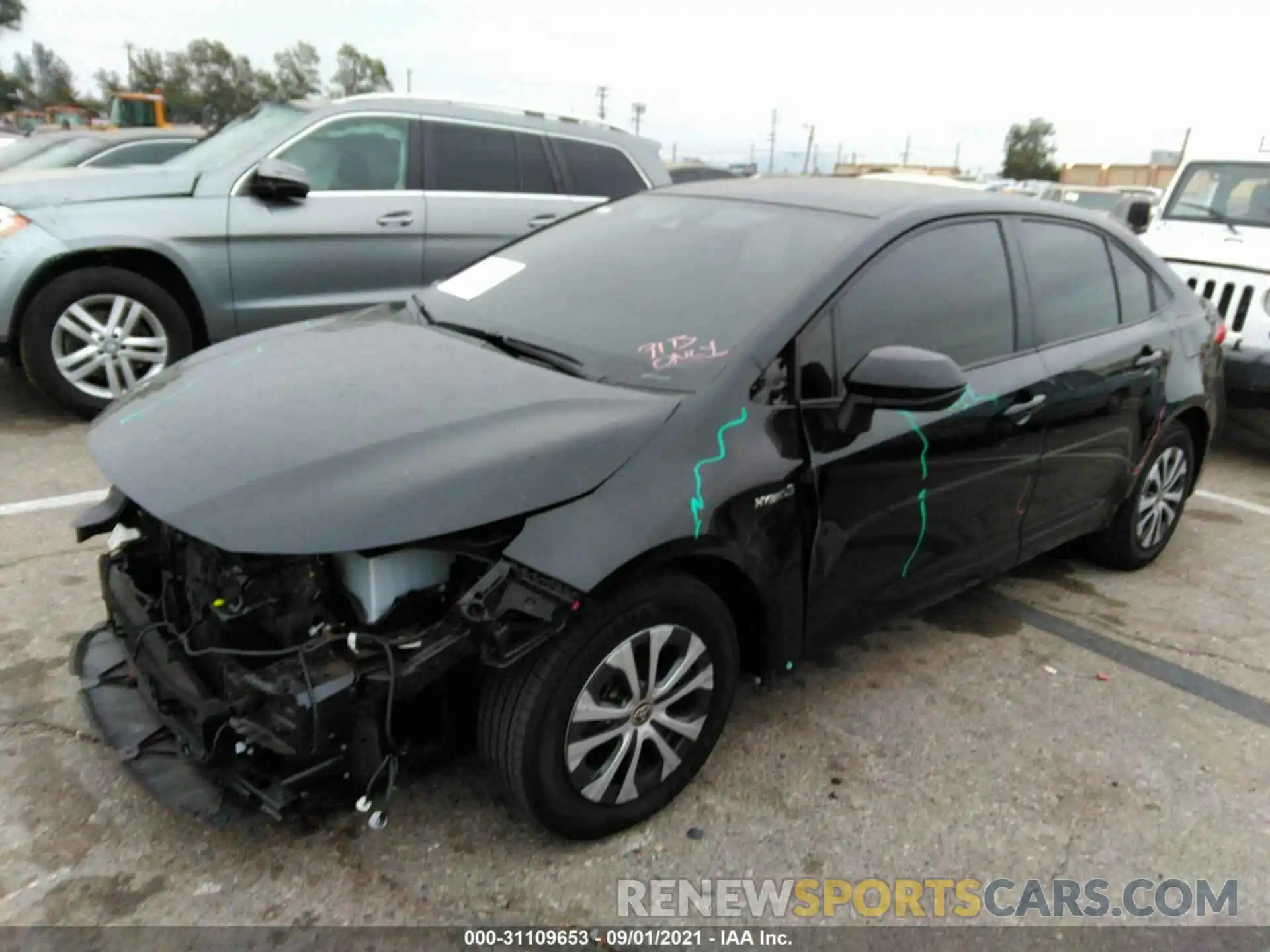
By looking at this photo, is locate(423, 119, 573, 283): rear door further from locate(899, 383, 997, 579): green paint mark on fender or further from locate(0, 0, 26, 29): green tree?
locate(0, 0, 26, 29): green tree

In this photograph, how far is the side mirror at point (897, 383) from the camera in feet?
8.32

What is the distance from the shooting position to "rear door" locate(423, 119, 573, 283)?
6160mm

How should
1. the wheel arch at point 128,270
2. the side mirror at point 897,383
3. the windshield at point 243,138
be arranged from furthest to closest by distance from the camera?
1. the windshield at point 243,138
2. the wheel arch at point 128,270
3. the side mirror at point 897,383

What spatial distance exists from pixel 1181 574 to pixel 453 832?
3.65 meters

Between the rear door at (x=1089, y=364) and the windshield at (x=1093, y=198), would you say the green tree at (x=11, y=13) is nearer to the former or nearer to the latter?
the windshield at (x=1093, y=198)

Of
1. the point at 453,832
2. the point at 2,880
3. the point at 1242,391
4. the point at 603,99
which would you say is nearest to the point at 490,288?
the point at 453,832

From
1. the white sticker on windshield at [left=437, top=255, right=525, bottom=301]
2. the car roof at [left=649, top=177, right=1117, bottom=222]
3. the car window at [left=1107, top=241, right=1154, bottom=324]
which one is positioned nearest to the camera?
the car roof at [left=649, top=177, right=1117, bottom=222]

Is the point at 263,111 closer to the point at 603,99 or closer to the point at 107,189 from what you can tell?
the point at 107,189

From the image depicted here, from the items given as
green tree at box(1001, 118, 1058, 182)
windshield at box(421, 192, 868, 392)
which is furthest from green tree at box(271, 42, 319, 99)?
windshield at box(421, 192, 868, 392)

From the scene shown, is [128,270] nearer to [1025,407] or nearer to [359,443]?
[359,443]

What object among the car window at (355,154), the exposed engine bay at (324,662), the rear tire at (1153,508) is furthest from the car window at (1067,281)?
the car window at (355,154)

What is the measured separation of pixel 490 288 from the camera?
3303 mm

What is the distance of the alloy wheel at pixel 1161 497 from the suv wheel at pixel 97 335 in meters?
4.91

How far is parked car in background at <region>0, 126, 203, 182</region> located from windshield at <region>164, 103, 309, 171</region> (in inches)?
120
